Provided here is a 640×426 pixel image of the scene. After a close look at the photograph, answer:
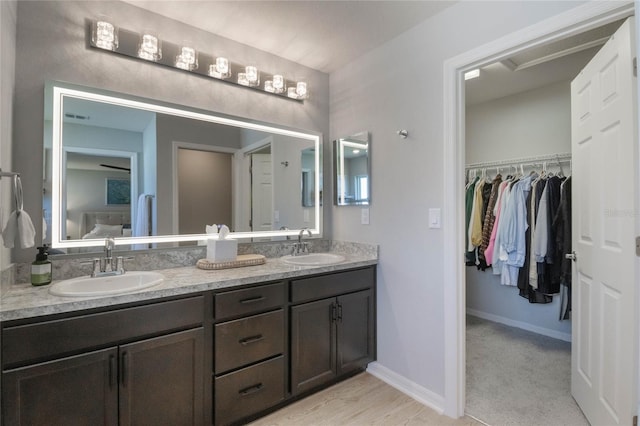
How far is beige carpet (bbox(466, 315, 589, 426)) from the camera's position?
1.78 m

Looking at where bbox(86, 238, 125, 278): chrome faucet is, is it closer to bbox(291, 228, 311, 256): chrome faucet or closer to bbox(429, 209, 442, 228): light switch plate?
bbox(291, 228, 311, 256): chrome faucet

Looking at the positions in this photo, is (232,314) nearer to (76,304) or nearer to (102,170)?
(76,304)

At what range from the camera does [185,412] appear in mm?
1465

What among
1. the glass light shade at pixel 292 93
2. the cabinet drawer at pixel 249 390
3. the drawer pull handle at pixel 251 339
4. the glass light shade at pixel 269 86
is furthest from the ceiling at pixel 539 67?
the cabinet drawer at pixel 249 390

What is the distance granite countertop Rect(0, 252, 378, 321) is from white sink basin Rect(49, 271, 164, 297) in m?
0.06

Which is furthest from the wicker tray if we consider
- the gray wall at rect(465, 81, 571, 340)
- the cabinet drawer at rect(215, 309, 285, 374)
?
the gray wall at rect(465, 81, 571, 340)

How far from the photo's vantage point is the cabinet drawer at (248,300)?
5.17 ft

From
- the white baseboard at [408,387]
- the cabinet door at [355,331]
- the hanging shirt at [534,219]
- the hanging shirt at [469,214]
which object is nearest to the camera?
the white baseboard at [408,387]

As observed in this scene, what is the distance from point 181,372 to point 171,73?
176cm

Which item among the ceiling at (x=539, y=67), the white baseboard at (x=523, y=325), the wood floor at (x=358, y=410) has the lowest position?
the wood floor at (x=358, y=410)

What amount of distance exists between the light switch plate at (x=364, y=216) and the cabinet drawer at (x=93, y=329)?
1.33m

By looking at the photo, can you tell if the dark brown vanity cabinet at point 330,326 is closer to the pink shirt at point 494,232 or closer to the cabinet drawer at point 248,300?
the cabinet drawer at point 248,300

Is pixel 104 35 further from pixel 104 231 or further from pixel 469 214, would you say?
pixel 469 214

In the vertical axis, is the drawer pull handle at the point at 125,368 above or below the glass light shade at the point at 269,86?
below
